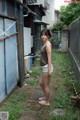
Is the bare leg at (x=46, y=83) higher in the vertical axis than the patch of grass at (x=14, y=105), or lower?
higher

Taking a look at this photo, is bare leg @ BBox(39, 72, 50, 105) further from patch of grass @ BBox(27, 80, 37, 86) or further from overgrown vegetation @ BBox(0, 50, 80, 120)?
patch of grass @ BBox(27, 80, 37, 86)

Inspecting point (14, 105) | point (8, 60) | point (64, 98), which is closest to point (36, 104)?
point (14, 105)

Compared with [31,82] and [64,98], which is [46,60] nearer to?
[64,98]

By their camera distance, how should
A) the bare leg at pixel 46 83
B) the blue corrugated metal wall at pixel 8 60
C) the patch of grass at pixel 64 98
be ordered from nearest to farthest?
the patch of grass at pixel 64 98 → the bare leg at pixel 46 83 → the blue corrugated metal wall at pixel 8 60

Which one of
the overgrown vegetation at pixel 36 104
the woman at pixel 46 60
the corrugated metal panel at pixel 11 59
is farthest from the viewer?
the corrugated metal panel at pixel 11 59

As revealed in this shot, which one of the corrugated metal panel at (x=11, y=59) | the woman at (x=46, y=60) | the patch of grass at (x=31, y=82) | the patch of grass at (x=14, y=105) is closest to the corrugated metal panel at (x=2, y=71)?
the patch of grass at (x=14, y=105)

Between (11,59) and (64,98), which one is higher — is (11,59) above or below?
above

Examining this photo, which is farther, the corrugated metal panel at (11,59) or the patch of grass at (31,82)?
the patch of grass at (31,82)

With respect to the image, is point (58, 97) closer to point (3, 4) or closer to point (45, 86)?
point (45, 86)

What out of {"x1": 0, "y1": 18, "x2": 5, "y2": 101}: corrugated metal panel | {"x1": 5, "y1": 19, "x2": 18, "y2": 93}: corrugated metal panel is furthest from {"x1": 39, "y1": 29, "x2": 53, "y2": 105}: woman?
{"x1": 5, "y1": 19, "x2": 18, "y2": 93}: corrugated metal panel

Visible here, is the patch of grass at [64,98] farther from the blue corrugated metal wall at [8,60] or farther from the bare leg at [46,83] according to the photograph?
the blue corrugated metal wall at [8,60]

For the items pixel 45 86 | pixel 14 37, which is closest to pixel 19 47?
pixel 14 37

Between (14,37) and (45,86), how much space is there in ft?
7.46

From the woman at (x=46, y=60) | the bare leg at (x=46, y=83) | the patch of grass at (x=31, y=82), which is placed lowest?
the patch of grass at (x=31, y=82)
